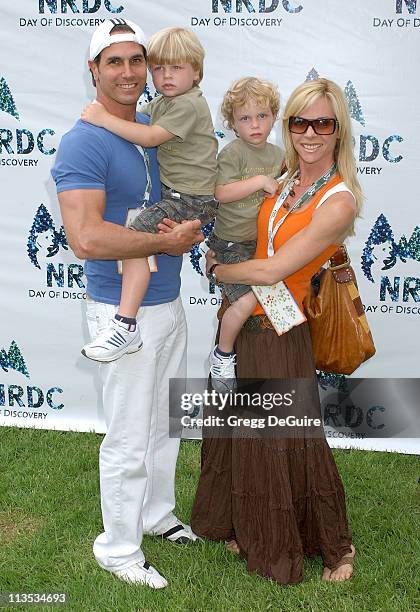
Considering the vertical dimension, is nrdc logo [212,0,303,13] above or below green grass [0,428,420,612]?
above

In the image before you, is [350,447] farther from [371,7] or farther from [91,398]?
[371,7]

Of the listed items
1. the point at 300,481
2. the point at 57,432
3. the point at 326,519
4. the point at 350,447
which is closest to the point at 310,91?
the point at 300,481

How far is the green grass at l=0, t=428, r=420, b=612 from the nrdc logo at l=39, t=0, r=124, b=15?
118 inches

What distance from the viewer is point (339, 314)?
3.13m

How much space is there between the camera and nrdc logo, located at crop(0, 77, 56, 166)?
16.1 ft

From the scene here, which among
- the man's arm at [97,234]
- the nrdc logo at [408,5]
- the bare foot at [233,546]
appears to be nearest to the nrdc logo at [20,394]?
the bare foot at [233,546]

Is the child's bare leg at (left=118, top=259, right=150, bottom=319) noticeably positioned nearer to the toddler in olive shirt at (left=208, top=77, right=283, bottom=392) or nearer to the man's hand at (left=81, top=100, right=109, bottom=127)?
the toddler in olive shirt at (left=208, top=77, right=283, bottom=392)

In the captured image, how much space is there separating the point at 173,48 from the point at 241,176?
24.7 inches

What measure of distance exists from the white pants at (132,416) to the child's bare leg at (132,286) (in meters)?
0.12

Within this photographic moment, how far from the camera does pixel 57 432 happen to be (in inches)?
210

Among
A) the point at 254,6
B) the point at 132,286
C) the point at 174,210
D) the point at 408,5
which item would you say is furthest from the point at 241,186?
the point at 408,5

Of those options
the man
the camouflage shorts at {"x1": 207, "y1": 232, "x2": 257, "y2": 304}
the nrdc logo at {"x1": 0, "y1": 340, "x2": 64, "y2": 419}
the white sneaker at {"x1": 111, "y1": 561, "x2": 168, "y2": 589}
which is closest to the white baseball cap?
the man

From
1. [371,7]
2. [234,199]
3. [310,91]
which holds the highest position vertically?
[371,7]

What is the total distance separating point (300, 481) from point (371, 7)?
301cm
